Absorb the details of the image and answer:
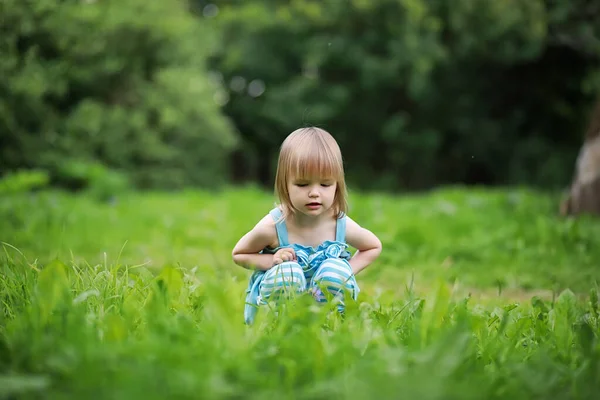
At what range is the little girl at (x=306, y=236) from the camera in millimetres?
2115

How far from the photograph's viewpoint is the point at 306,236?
2289mm

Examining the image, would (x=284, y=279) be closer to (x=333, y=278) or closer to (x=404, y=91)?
(x=333, y=278)

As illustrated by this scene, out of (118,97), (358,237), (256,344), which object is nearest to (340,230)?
(358,237)

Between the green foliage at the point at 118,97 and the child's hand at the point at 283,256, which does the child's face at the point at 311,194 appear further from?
the green foliage at the point at 118,97

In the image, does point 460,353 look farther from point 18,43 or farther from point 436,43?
point 436,43

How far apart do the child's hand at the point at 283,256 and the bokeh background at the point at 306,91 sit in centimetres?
436

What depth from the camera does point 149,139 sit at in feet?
37.1

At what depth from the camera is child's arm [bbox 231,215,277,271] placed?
223 centimetres

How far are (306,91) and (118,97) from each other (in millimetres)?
7513

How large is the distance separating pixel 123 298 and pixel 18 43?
432 cm

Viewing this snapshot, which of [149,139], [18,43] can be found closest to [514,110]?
[149,139]

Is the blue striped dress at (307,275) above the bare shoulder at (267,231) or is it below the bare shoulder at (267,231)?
below

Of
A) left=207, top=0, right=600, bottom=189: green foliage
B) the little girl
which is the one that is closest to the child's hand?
the little girl

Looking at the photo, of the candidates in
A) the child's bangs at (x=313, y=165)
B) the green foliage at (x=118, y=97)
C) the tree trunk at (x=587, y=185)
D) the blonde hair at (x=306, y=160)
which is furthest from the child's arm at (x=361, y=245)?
the tree trunk at (x=587, y=185)
